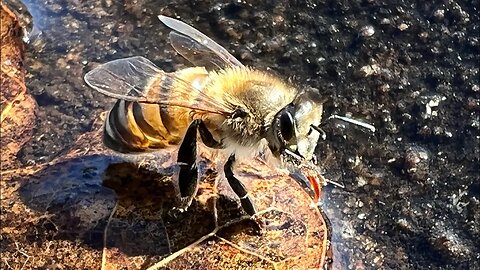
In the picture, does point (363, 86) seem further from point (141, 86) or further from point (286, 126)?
point (141, 86)

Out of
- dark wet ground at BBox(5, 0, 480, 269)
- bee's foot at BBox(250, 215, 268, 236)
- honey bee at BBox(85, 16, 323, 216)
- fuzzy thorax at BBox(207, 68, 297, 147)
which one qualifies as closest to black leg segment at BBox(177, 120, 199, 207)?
honey bee at BBox(85, 16, 323, 216)

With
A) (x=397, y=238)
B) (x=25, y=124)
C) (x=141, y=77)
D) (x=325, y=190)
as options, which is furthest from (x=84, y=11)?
(x=397, y=238)

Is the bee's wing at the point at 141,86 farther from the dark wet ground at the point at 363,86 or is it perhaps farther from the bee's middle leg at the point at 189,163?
the dark wet ground at the point at 363,86

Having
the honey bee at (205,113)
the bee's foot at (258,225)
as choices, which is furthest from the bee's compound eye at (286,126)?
the bee's foot at (258,225)

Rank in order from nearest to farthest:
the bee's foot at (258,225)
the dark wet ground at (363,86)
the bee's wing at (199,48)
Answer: the bee's foot at (258,225), the bee's wing at (199,48), the dark wet ground at (363,86)

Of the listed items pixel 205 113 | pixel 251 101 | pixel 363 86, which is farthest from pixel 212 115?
pixel 363 86

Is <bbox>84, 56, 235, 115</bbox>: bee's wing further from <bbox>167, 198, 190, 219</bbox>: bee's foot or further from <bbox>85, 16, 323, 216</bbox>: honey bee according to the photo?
<bbox>167, 198, 190, 219</bbox>: bee's foot

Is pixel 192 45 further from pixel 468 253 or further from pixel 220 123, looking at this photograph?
pixel 468 253
